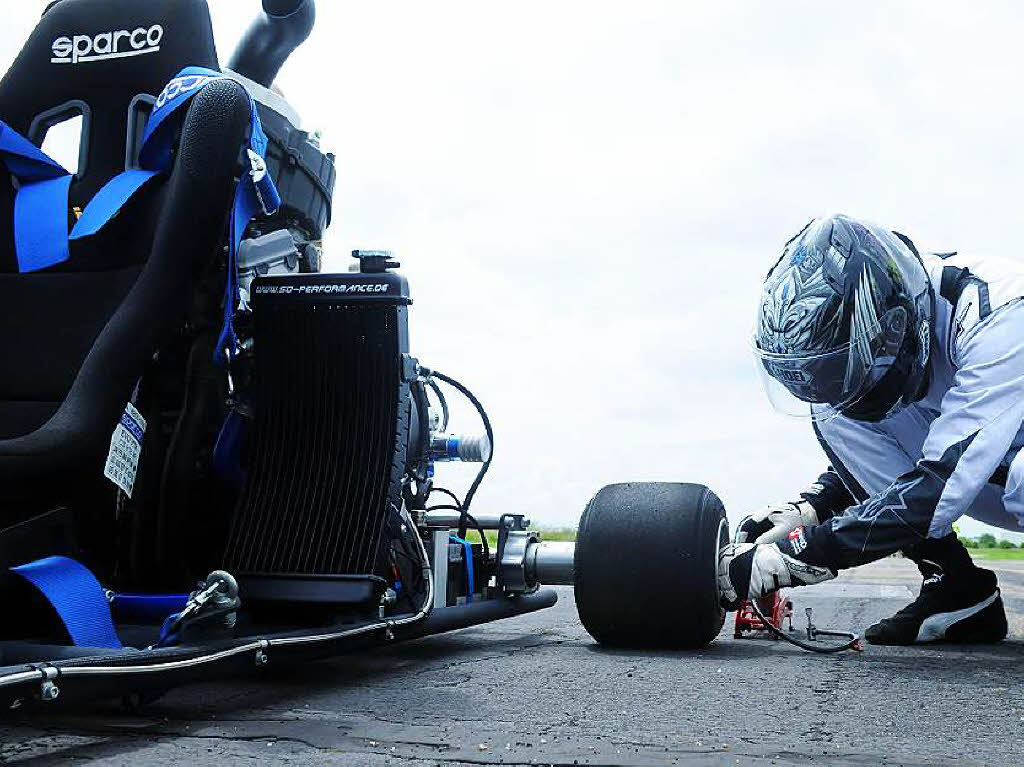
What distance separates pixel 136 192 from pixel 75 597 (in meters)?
1.07

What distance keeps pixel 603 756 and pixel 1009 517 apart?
258 centimetres

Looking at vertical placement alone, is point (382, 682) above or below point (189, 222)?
below

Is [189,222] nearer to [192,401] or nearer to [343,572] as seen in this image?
[192,401]

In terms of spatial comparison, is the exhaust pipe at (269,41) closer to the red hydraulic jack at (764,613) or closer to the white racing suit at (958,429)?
the white racing suit at (958,429)

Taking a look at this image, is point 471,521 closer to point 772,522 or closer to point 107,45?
point 772,522

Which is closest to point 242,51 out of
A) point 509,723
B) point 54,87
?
point 54,87

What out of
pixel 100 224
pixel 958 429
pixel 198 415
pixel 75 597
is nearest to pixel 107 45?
pixel 100 224

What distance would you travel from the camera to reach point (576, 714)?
249 cm

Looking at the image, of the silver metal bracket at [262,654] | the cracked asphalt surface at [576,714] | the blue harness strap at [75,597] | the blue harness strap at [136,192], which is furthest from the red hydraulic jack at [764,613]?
the blue harness strap at [75,597]

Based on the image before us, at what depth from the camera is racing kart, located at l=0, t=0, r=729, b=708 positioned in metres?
2.54

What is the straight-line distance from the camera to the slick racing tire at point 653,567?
3.55 m

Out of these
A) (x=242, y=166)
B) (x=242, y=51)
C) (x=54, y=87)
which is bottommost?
(x=242, y=166)

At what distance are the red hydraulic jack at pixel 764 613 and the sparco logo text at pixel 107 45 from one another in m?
2.60

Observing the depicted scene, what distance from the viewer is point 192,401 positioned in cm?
288
